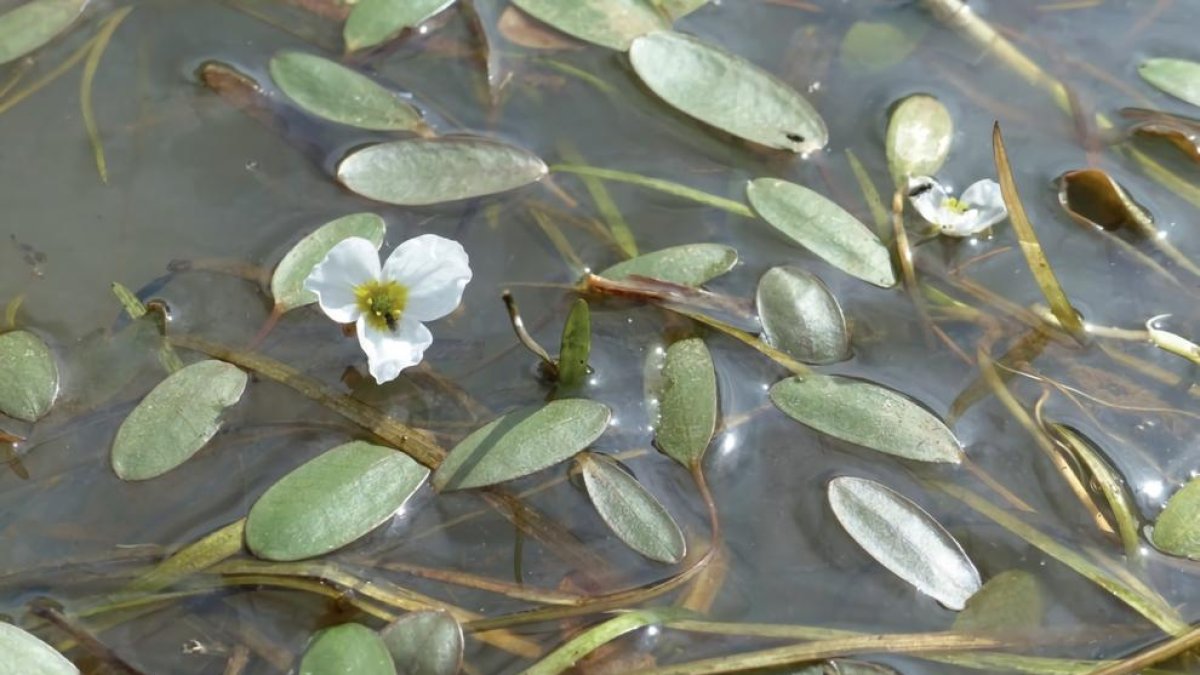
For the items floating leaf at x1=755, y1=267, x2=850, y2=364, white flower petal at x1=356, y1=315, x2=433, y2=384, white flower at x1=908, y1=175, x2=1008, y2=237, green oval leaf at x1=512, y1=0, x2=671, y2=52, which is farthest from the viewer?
green oval leaf at x1=512, y1=0, x2=671, y2=52

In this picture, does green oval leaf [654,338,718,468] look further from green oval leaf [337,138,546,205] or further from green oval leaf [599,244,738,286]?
green oval leaf [337,138,546,205]

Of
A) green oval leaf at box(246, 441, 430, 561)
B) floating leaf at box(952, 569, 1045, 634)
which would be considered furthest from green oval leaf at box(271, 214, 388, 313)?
floating leaf at box(952, 569, 1045, 634)

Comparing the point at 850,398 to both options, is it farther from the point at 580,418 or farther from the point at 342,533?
the point at 342,533

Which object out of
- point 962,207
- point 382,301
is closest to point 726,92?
point 962,207

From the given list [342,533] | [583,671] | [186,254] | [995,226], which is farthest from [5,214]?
[995,226]

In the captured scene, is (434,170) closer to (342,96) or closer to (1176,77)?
(342,96)

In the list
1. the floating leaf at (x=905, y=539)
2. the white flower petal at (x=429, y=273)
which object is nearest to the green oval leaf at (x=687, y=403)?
the floating leaf at (x=905, y=539)
